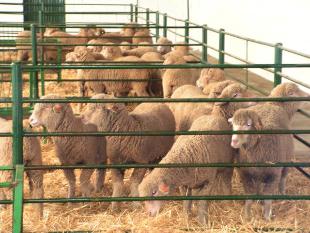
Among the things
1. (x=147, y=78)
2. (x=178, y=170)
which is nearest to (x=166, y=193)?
(x=178, y=170)

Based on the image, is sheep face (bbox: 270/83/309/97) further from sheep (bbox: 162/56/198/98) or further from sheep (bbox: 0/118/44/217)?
sheep (bbox: 162/56/198/98)

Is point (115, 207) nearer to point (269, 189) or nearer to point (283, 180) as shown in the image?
point (269, 189)

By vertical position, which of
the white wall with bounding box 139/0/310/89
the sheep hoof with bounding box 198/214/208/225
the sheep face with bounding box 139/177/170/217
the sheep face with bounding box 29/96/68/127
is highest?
the white wall with bounding box 139/0/310/89

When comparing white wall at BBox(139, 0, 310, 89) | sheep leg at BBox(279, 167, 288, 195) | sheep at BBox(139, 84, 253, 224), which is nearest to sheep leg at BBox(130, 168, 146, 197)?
sheep at BBox(139, 84, 253, 224)

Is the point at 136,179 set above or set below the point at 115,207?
above

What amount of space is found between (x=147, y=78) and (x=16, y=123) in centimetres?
→ 583

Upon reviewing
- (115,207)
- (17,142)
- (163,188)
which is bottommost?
(115,207)

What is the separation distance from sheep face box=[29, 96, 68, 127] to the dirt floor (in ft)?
2.55

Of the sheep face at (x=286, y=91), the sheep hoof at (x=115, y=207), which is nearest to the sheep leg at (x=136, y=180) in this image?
the sheep hoof at (x=115, y=207)

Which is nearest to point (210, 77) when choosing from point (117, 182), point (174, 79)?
point (174, 79)

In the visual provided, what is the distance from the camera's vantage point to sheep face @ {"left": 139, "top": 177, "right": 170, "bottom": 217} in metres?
5.49

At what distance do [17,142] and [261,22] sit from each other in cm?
980

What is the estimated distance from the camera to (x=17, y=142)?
4.96 metres

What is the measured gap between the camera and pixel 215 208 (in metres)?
6.30
